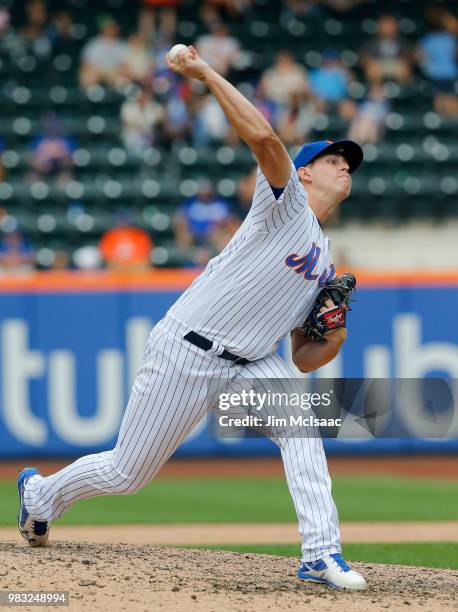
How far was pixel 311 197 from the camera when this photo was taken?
4.77m

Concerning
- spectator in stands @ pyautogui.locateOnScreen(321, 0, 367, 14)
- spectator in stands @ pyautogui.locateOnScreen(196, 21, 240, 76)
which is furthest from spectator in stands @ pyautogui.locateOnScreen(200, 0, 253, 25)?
spectator in stands @ pyautogui.locateOnScreen(321, 0, 367, 14)

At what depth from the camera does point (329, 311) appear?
15.2ft

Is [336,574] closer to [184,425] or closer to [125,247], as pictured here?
[184,425]

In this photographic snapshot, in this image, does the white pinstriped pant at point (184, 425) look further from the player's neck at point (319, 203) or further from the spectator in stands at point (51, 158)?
the spectator in stands at point (51, 158)

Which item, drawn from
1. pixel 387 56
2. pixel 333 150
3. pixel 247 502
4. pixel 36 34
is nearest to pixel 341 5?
pixel 387 56

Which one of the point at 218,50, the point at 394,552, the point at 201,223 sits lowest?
the point at 394,552

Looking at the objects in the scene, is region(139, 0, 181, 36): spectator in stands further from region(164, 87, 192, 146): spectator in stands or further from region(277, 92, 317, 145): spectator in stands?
region(277, 92, 317, 145): spectator in stands

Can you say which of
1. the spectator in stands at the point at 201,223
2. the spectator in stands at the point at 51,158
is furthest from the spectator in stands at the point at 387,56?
the spectator in stands at the point at 51,158

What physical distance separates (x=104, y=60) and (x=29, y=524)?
9141 millimetres

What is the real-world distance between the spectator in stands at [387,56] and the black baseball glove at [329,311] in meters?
9.55

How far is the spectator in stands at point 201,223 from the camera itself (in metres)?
12.0

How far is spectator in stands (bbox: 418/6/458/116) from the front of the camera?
13828mm

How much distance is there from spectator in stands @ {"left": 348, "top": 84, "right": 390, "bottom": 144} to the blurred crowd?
11 millimetres

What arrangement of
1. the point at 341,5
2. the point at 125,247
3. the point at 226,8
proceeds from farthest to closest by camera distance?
the point at 341,5
the point at 226,8
the point at 125,247
